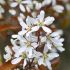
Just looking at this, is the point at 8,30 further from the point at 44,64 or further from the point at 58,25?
the point at 58,25

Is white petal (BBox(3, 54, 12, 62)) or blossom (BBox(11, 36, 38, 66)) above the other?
blossom (BBox(11, 36, 38, 66))

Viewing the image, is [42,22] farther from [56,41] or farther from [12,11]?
[12,11]

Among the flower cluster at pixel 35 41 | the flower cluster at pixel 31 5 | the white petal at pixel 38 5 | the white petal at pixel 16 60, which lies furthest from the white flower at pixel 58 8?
the white petal at pixel 16 60

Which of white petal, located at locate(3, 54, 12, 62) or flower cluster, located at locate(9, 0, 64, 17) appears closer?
white petal, located at locate(3, 54, 12, 62)

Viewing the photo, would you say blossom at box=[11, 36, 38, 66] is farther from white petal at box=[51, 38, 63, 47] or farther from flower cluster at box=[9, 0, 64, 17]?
flower cluster at box=[9, 0, 64, 17]

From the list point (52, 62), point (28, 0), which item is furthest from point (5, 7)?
point (52, 62)

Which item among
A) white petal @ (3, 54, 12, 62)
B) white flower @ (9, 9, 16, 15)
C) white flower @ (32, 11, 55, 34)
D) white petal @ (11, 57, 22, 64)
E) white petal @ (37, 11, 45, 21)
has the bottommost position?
white petal @ (3, 54, 12, 62)

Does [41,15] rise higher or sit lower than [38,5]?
higher

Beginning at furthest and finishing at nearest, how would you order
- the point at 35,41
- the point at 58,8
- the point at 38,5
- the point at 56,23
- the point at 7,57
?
the point at 56,23, the point at 58,8, the point at 38,5, the point at 7,57, the point at 35,41

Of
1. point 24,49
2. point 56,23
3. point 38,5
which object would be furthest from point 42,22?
point 56,23

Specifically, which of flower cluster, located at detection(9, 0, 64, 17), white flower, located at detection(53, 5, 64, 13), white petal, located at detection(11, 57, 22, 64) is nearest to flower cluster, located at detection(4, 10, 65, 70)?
white petal, located at detection(11, 57, 22, 64)

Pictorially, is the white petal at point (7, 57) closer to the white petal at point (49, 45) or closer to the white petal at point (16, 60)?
the white petal at point (16, 60)

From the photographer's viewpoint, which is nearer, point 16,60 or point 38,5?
point 16,60
